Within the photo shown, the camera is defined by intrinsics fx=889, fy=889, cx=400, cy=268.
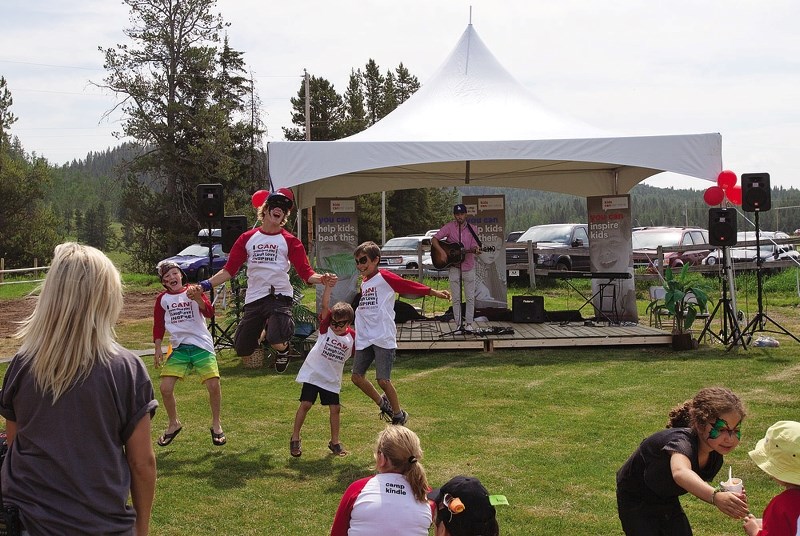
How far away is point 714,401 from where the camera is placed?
3.38 m

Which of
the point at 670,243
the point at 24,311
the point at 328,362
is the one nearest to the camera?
the point at 328,362

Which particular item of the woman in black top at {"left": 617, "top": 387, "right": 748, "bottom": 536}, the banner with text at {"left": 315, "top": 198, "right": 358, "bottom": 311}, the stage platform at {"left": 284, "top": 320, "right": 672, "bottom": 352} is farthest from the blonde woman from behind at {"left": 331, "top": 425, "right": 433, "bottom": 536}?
the banner with text at {"left": 315, "top": 198, "right": 358, "bottom": 311}

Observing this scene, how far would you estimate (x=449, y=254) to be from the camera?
1360 cm

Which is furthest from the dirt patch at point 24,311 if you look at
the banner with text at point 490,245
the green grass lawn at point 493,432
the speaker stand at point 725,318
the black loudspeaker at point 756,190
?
the black loudspeaker at point 756,190

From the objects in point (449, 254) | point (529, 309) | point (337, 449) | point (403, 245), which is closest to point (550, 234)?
point (403, 245)

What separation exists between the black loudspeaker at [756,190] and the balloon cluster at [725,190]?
162 millimetres

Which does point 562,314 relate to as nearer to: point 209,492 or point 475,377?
point 475,377

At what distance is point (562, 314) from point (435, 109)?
4260mm

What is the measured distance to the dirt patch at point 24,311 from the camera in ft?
51.7

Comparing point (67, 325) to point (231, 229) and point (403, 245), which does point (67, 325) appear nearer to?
point (231, 229)

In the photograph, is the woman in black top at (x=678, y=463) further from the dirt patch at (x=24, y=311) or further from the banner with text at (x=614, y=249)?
the dirt patch at (x=24, y=311)

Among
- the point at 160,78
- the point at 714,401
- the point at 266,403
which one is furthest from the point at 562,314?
the point at 160,78

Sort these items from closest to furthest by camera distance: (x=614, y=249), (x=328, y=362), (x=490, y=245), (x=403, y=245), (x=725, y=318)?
(x=328, y=362), (x=725, y=318), (x=614, y=249), (x=490, y=245), (x=403, y=245)

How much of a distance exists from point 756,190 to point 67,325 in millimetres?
11060
